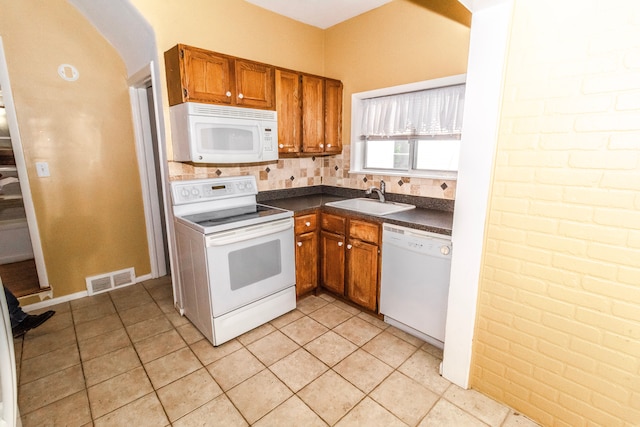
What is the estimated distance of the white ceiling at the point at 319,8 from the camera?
8.87ft

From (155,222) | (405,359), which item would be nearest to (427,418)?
(405,359)

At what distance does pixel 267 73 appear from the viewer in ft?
8.52

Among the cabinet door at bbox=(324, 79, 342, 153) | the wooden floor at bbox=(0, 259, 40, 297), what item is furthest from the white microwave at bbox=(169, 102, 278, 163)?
the wooden floor at bbox=(0, 259, 40, 297)

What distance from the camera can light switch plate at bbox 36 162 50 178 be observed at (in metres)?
2.61

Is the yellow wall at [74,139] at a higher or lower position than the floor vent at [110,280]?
higher

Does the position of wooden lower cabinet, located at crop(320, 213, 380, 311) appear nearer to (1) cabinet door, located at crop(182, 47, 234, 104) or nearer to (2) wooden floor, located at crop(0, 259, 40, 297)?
(1) cabinet door, located at crop(182, 47, 234, 104)

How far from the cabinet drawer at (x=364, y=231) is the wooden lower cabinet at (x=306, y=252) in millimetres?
404

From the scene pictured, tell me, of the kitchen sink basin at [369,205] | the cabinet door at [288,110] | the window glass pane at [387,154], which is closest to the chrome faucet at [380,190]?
the kitchen sink basin at [369,205]

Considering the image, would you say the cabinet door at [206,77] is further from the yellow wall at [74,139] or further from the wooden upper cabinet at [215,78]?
the yellow wall at [74,139]

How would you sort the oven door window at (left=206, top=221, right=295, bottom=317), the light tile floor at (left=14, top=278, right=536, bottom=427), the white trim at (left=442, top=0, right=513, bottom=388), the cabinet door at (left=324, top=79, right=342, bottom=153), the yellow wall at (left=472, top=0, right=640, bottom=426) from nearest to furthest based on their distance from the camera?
the yellow wall at (left=472, top=0, right=640, bottom=426) → the white trim at (left=442, top=0, right=513, bottom=388) → the light tile floor at (left=14, top=278, right=536, bottom=427) → the oven door window at (left=206, top=221, right=295, bottom=317) → the cabinet door at (left=324, top=79, right=342, bottom=153)

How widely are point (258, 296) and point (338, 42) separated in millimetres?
2671

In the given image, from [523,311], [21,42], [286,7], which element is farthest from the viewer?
[286,7]

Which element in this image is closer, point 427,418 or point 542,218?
point 542,218

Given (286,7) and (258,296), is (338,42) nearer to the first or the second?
(286,7)
